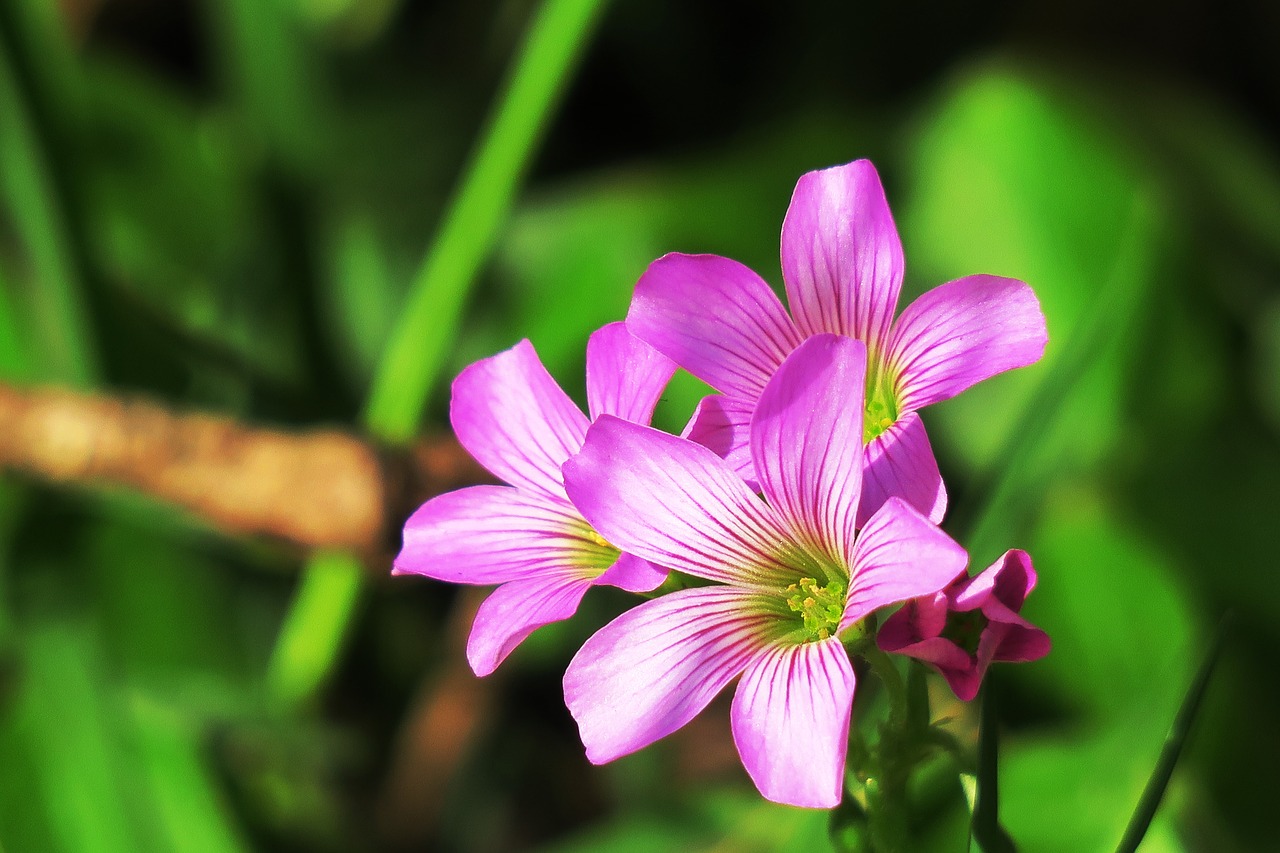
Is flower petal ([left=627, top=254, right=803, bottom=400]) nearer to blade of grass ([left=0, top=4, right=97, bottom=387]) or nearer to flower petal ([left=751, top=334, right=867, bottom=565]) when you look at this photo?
flower petal ([left=751, top=334, right=867, bottom=565])

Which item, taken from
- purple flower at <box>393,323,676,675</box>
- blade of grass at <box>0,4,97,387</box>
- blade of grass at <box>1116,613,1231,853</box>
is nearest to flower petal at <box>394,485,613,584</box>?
purple flower at <box>393,323,676,675</box>

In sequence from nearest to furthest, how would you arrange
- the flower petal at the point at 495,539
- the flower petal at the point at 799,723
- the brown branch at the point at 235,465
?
the flower petal at the point at 799,723 < the flower petal at the point at 495,539 < the brown branch at the point at 235,465

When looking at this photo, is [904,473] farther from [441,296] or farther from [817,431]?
[441,296]

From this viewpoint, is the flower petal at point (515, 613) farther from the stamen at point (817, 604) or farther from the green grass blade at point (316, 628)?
the green grass blade at point (316, 628)

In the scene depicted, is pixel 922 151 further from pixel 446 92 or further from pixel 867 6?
pixel 446 92

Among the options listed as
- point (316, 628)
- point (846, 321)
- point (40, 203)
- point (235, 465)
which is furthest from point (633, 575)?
point (40, 203)

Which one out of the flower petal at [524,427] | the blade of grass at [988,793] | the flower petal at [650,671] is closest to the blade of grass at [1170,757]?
the blade of grass at [988,793]

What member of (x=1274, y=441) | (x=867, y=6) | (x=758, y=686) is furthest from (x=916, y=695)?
(x=867, y=6)
